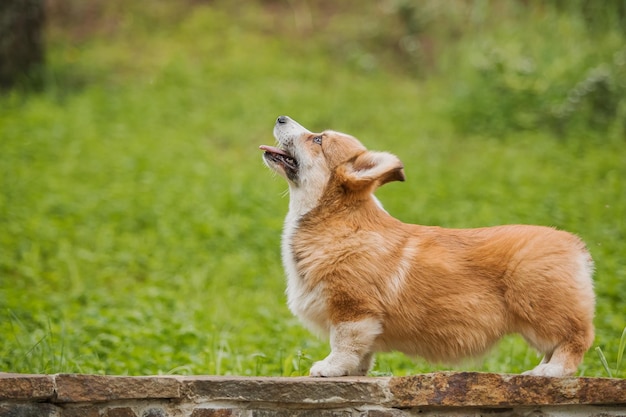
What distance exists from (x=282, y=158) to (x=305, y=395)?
145 centimetres

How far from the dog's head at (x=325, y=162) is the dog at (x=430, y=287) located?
0.06 feet

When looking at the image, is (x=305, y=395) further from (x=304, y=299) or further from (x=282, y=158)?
(x=282, y=158)

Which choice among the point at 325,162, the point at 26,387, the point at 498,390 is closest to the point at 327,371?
the point at 498,390

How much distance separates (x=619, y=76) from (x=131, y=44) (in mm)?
8588

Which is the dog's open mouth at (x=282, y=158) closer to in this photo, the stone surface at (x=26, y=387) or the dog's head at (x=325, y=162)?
the dog's head at (x=325, y=162)

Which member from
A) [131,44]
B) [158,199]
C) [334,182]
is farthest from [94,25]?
[334,182]

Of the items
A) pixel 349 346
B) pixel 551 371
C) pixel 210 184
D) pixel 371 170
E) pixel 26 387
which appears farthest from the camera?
pixel 210 184

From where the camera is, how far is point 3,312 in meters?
6.26

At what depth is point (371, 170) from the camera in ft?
13.3

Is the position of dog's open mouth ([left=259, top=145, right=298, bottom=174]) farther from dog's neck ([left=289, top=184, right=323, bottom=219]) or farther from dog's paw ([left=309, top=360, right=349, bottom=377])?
dog's paw ([left=309, top=360, right=349, bottom=377])

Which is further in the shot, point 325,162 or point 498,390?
point 325,162

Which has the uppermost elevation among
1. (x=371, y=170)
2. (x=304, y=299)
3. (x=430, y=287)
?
(x=371, y=170)

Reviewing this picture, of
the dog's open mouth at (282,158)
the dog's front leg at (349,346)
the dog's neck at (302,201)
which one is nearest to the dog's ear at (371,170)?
the dog's neck at (302,201)

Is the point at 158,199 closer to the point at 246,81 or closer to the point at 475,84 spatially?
the point at 246,81
